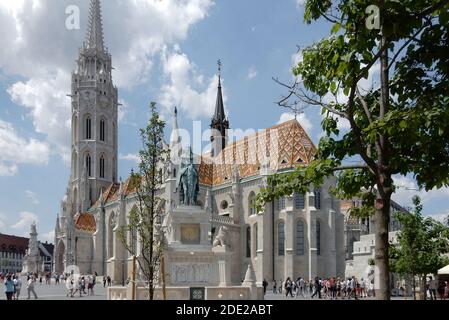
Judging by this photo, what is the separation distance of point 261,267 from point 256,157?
12.6 meters

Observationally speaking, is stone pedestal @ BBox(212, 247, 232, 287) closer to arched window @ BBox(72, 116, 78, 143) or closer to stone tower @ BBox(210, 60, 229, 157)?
stone tower @ BBox(210, 60, 229, 157)

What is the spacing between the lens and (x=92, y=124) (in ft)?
264

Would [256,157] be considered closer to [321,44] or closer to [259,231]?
[259,231]

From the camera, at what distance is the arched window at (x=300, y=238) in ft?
161

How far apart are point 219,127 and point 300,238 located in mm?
32210

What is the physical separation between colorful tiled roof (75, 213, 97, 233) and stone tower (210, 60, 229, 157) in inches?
714

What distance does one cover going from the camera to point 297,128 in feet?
185

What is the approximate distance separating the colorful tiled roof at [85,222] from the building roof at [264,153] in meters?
20.0

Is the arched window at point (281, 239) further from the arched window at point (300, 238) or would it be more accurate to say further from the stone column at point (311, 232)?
the stone column at point (311, 232)

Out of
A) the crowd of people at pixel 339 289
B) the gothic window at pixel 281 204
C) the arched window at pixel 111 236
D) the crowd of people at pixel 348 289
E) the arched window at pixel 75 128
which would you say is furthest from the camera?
the arched window at pixel 75 128

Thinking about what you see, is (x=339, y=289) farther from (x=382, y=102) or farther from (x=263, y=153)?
(x=382, y=102)

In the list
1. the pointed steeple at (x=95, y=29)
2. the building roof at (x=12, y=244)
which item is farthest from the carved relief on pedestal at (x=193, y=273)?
the building roof at (x=12, y=244)

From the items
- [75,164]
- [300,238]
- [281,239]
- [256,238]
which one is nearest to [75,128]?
[75,164]
